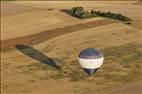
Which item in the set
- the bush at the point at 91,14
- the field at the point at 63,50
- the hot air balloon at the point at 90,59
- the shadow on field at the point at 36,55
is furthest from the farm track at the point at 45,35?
the hot air balloon at the point at 90,59

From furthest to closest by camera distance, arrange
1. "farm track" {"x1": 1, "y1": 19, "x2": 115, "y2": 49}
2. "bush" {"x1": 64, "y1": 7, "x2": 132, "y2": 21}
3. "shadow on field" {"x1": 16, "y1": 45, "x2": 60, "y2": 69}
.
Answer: "bush" {"x1": 64, "y1": 7, "x2": 132, "y2": 21} → "farm track" {"x1": 1, "y1": 19, "x2": 115, "y2": 49} → "shadow on field" {"x1": 16, "y1": 45, "x2": 60, "y2": 69}

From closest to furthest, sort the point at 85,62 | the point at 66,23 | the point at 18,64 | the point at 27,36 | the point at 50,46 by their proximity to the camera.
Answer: the point at 85,62 → the point at 18,64 → the point at 50,46 → the point at 27,36 → the point at 66,23

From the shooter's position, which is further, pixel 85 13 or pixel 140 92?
pixel 85 13

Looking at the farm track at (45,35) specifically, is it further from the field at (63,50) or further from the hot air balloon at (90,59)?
the hot air balloon at (90,59)

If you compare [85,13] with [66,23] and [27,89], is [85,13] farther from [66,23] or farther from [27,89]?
[27,89]

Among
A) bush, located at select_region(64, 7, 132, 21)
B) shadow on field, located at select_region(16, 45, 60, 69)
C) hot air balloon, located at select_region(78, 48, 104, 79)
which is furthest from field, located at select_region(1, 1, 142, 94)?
hot air balloon, located at select_region(78, 48, 104, 79)

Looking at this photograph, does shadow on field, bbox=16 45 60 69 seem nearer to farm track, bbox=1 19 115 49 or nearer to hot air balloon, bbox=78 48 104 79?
→ farm track, bbox=1 19 115 49

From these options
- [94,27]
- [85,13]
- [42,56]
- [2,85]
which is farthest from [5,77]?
[85,13]
